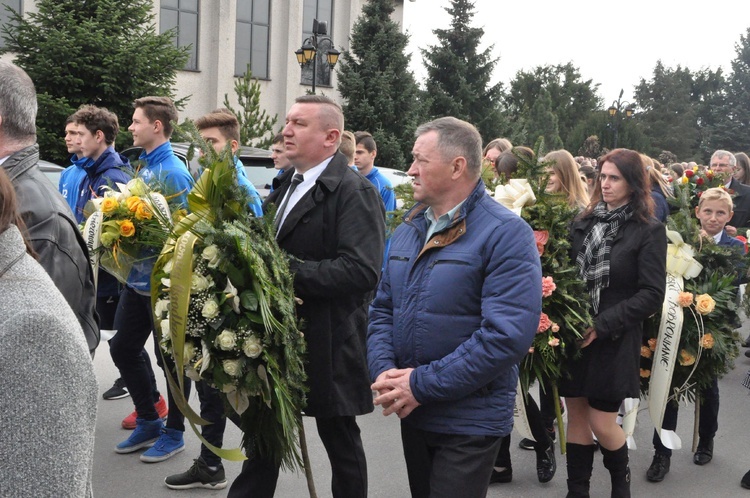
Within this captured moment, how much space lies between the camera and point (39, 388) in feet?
5.26

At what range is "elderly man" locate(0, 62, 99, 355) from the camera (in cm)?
284

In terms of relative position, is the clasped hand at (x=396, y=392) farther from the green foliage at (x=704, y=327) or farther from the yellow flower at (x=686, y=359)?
the yellow flower at (x=686, y=359)

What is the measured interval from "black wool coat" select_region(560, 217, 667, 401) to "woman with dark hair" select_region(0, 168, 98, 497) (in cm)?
328

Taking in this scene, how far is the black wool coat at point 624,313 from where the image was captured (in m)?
4.40

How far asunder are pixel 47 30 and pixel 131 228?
1507 centimetres

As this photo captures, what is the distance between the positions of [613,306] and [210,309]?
2340 mm

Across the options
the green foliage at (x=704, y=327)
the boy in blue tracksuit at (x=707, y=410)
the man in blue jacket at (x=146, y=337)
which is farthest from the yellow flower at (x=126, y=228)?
the boy in blue tracksuit at (x=707, y=410)

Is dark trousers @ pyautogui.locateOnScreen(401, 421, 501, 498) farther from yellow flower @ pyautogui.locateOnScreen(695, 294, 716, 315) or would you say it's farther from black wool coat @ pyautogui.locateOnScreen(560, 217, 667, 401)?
yellow flower @ pyautogui.locateOnScreen(695, 294, 716, 315)

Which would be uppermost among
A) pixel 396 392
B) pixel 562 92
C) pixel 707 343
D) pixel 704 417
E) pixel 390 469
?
pixel 562 92

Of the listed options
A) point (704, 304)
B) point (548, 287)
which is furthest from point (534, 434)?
point (704, 304)

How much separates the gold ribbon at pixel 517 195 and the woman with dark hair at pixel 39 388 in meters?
3.45

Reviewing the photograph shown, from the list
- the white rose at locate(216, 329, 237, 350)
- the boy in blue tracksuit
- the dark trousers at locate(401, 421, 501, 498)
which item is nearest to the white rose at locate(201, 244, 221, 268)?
the white rose at locate(216, 329, 237, 350)

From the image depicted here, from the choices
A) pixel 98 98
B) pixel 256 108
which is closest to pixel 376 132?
pixel 256 108

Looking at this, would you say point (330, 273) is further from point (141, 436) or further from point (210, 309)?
point (141, 436)
